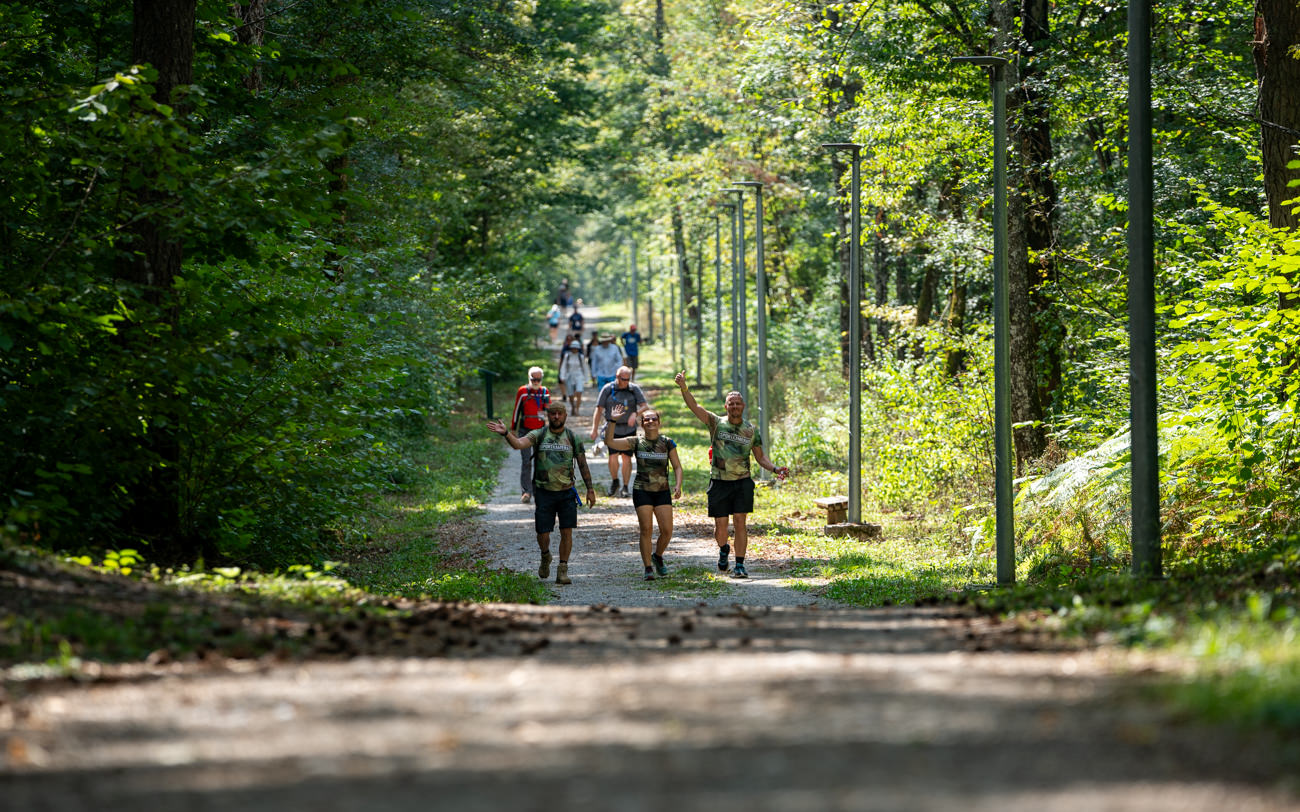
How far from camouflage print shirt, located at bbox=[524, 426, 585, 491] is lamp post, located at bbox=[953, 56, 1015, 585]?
407 centimetres

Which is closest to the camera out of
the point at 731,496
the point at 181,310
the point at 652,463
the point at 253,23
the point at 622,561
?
the point at 181,310

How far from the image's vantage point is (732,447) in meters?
14.2

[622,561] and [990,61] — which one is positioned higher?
[990,61]

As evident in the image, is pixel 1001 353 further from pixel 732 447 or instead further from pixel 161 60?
pixel 161 60

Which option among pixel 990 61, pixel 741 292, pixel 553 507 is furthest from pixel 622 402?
pixel 741 292

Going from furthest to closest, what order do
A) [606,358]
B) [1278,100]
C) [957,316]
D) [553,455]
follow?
[606,358] < [957,316] < [553,455] < [1278,100]

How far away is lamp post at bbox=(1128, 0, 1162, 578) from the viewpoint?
10.5m

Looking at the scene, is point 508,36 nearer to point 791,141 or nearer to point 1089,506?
point 791,141

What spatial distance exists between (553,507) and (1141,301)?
6009 millimetres

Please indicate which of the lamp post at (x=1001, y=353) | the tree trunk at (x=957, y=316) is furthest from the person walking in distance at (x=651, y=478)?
the tree trunk at (x=957, y=316)

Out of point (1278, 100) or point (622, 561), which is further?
point (622, 561)

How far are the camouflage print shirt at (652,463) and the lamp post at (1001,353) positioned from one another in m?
3.31

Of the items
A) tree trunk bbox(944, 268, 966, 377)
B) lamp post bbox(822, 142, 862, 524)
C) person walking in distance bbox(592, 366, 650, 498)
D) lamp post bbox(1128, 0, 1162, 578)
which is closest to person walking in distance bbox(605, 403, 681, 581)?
person walking in distance bbox(592, 366, 650, 498)

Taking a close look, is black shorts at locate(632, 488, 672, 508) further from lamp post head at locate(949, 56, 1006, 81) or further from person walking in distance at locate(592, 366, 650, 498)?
lamp post head at locate(949, 56, 1006, 81)
